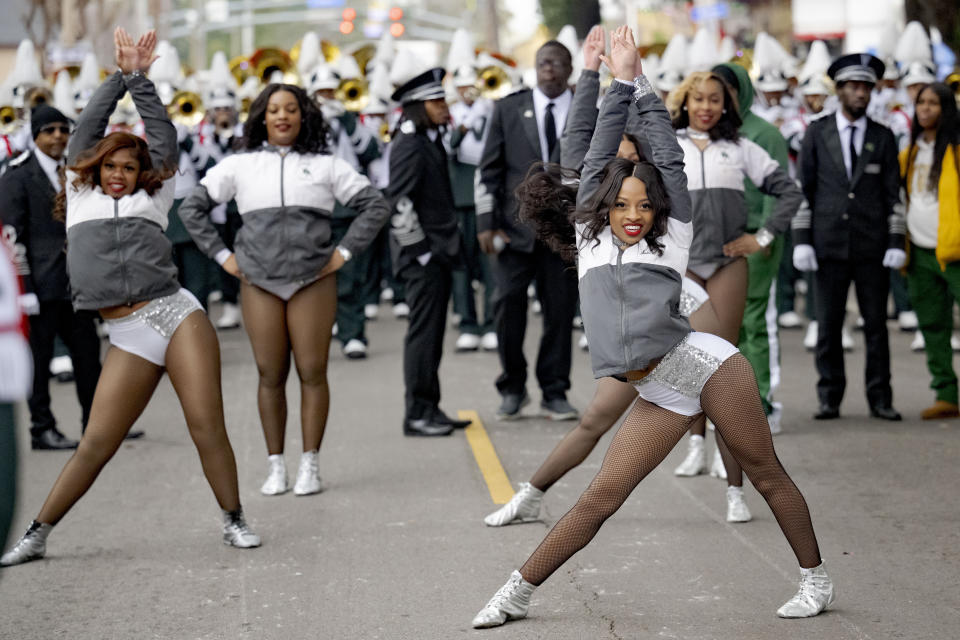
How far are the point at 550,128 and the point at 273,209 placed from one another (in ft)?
9.26

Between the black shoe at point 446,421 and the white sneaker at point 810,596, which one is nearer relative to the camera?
the white sneaker at point 810,596

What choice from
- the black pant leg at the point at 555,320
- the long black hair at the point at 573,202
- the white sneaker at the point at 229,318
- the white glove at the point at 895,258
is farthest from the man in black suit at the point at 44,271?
the white sneaker at the point at 229,318

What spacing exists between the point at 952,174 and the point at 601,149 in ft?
16.6

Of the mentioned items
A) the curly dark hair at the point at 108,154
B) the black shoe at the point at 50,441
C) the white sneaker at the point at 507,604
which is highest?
the curly dark hair at the point at 108,154

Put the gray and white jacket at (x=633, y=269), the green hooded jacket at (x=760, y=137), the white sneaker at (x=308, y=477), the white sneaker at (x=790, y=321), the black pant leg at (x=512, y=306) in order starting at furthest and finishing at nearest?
the white sneaker at (x=790, y=321)
the black pant leg at (x=512, y=306)
the green hooded jacket at (x=760, y=137)
the white sneaker at (x=308, y=477)
the gray and white jacket at (x=633, y=269)

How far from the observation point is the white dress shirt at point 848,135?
10445 millimetres

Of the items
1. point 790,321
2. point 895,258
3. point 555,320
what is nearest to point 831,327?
point 895,258

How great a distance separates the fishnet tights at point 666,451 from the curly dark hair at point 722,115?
108 inches

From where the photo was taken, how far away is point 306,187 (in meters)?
8.02

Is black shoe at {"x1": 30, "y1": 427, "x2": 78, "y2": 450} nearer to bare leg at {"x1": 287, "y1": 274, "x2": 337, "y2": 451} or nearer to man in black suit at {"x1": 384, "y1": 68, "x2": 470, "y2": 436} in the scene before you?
man in black suit at {"x1": 384, "y1": 68, "x2": 470, "y2": 436}

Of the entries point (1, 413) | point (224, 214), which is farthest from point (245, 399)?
point (1, 413)

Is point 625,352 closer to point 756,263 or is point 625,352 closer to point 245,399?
point 756,263

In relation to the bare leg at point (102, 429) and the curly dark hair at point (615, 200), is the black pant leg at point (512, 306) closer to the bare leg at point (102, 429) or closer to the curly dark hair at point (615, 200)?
the bare leg at point (102, 429)

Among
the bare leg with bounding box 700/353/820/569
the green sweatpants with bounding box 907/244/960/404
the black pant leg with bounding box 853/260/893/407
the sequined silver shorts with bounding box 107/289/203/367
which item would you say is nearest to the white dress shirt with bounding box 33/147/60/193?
the sequined silver shorts with bounding box 107/289/203/367
